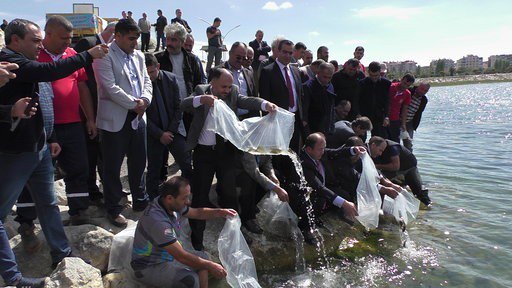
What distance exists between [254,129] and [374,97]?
479 cm

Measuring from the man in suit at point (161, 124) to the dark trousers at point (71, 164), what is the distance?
101cm

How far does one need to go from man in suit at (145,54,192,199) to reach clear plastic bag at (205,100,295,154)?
915 millimetres

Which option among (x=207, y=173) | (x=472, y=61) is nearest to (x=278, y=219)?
(x=207, y=173)

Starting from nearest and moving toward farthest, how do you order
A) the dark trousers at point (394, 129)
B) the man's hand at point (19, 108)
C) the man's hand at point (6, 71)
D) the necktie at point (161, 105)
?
the man's hand at point (6, 71) → the man's hand at point (19, 108) → the necktie at point (161, 105) → the dark trousers at point (394, 129)

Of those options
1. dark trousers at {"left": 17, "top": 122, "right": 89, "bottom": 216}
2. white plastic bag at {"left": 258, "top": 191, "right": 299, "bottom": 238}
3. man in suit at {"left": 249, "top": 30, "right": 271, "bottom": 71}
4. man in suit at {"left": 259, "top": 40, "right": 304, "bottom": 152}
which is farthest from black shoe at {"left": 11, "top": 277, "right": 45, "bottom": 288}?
man in suit at {"left": 249, "top": 30, "right": 271, "bottom": 71}

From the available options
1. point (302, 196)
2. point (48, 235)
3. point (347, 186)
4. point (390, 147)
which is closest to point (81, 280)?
point (48, 235)

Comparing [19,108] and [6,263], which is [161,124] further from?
[6,263]

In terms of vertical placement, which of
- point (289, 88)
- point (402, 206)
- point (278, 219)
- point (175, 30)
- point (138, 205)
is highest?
point (175, 30)

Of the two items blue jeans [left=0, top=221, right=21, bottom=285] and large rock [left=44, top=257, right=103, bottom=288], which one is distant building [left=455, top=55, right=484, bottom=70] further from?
blue jeans [left=0, top=221, right=21, bottom=285]

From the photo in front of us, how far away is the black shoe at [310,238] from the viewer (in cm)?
495

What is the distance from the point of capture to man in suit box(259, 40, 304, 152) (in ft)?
18.4

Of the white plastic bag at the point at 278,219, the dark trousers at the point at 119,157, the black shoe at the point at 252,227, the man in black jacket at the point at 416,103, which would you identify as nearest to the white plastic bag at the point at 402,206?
the white plastic bag at the point at 278,219

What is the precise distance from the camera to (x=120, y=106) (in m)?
4.12

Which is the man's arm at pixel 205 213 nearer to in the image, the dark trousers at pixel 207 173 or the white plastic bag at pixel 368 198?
the dark trousers at pixel 207 173
